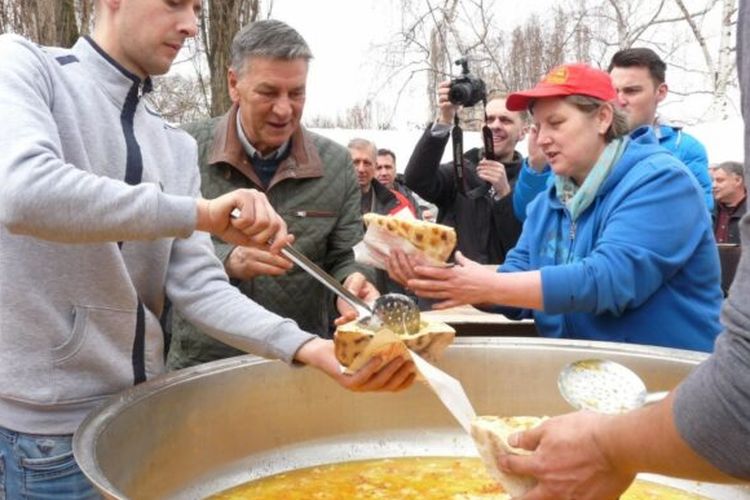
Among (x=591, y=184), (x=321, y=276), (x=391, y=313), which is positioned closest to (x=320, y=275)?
(x=321, y=276)

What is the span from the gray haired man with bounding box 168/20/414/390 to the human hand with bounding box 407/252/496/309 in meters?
0.39

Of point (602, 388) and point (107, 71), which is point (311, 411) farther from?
point (107, 71)

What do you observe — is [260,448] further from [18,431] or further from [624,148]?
[624,148]

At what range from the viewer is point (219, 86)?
705 centimetres

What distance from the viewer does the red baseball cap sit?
2.40 meters

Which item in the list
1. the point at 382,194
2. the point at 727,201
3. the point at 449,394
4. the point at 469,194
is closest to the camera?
the point at 449,394

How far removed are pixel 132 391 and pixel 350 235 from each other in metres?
1.17

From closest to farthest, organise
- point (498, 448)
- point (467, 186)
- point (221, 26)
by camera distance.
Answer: point (498, 448) → point (467, 186) → point (221, 26)

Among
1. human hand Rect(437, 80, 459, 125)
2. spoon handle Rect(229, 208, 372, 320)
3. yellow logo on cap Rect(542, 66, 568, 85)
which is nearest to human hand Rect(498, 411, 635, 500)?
spoon handle Rect(229, 208, 372, 320)

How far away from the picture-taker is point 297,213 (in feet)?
8.45

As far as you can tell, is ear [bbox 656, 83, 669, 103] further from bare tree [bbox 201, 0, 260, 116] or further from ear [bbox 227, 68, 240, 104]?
bare tree [bbox 201, 0, 260, 116]

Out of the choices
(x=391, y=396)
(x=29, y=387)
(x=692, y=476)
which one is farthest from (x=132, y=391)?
(x=692, y=476)

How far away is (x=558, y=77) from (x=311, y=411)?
116cm

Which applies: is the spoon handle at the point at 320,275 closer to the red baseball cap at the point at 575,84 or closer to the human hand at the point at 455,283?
the human hand at the point at 455,283
